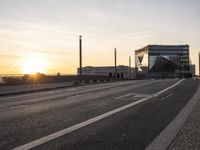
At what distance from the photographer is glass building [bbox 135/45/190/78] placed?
581 feet

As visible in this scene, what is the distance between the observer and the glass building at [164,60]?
17700cm

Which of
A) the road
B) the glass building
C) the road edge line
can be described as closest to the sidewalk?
the road edge line

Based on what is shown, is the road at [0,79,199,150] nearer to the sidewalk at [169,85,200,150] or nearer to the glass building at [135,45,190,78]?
the sidewalk at [169,85,200,150]

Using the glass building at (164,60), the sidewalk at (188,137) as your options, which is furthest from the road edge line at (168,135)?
the glass building at (164,60)

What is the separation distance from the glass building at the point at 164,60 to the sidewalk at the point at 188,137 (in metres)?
162

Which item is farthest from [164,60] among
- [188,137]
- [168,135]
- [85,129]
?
[188,137]

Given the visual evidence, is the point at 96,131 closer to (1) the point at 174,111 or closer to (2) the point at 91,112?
(2) the point at 91,112

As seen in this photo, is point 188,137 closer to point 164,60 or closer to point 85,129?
point 85,129

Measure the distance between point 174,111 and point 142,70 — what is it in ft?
590

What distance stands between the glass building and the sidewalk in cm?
16238

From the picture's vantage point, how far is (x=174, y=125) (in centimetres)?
1147

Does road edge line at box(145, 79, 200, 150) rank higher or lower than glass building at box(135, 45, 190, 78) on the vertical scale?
lower

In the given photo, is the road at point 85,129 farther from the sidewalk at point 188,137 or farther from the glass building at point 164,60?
the glass building at point 164,60

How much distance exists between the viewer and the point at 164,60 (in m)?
185
